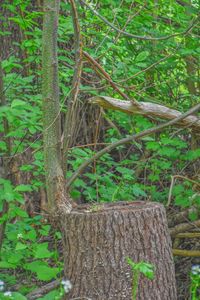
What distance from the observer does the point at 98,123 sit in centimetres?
505

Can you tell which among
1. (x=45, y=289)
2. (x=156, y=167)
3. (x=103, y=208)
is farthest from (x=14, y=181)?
(x=103, y=208)

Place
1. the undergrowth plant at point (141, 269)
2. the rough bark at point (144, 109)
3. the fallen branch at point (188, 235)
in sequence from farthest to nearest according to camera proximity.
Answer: the fallen branch at point (188, 235) < the rough bark at point (144, 109) < the undergrowth plant at point (141, 269)

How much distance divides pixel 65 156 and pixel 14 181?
220 centimetres

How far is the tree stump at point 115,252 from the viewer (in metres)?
3.32

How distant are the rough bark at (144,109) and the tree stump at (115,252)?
0.88 meters

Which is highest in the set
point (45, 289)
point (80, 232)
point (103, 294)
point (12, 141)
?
point (12, 141)

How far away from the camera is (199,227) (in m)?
4.81

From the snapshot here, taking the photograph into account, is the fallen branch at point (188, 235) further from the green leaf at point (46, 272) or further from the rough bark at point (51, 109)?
the green leaf at point (46, 272)

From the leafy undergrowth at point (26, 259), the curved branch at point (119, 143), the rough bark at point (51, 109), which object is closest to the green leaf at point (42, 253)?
the leafy undergrowth at point (26, 259)

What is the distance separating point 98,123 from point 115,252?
195 cm

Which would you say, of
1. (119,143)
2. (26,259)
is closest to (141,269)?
(119,143)

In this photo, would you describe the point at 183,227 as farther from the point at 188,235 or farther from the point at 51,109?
the point at 51,109

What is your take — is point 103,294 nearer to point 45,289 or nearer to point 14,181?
point 45,289

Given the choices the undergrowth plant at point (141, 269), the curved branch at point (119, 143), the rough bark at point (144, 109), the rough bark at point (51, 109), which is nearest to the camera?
the undergrowth plant at point (141, 269)
